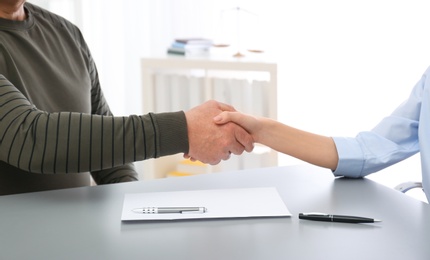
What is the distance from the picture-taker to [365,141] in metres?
1.50

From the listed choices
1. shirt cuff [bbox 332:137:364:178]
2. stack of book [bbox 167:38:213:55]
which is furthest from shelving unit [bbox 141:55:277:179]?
shirt cuff [bbox 332:137:364:178]

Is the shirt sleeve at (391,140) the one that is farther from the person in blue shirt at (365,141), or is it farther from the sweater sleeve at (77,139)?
the sweater sleeve at (77,139)

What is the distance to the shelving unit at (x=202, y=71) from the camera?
9.21ft

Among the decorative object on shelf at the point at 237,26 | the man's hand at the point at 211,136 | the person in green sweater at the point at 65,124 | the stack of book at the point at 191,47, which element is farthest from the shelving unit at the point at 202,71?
the man's hand at the point at 211,136

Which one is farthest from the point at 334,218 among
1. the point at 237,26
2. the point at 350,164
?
the point at 237,26

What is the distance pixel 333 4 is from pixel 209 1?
0.68 m

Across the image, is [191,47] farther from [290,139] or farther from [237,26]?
[290,139]

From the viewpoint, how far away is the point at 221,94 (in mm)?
3006

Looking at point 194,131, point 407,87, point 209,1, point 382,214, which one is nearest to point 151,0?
point 209,1

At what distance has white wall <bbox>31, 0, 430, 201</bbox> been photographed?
9.47ft

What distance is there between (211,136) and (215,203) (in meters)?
0.29

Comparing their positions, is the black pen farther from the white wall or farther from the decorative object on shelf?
the decorative object on shelf

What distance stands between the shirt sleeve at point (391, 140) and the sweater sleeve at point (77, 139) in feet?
1.36

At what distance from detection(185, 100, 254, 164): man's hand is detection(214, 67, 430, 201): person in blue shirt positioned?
0.02m
